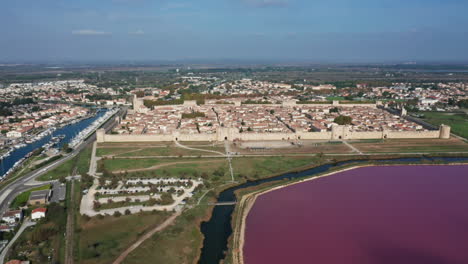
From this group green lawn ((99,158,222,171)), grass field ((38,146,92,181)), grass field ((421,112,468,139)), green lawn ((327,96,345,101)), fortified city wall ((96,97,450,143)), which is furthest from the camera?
green lawn ((327,96,345,101))

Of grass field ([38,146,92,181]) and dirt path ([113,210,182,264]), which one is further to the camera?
grass field ([38,146,92,181])

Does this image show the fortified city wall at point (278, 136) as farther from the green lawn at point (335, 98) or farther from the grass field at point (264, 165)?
the green lawn at point (335, 98)

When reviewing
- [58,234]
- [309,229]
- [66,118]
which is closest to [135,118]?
[66,118]

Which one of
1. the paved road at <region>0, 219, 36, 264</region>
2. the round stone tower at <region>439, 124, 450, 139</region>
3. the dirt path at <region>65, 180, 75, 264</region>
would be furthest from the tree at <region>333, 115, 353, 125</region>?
the paved road at <region>0, 219, 36, 264</region>

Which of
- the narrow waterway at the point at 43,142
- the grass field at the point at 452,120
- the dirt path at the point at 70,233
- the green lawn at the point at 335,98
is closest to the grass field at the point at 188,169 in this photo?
the dirt path at the point at 70,233

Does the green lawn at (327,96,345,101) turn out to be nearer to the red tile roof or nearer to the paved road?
the red tile roof

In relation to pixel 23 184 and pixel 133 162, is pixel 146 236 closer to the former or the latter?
pixel 23 184

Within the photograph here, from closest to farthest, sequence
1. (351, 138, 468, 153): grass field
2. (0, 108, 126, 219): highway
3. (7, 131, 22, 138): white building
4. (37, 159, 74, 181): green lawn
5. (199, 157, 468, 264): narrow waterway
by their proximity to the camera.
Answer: (199, 157, 468, 264): narrow waterway < (0, 108, 126, 219): highway < (37, 159, 74, 181): green lawn < (351, 138, 468, 153): grass field < (7, 131, 22, 138): white building
